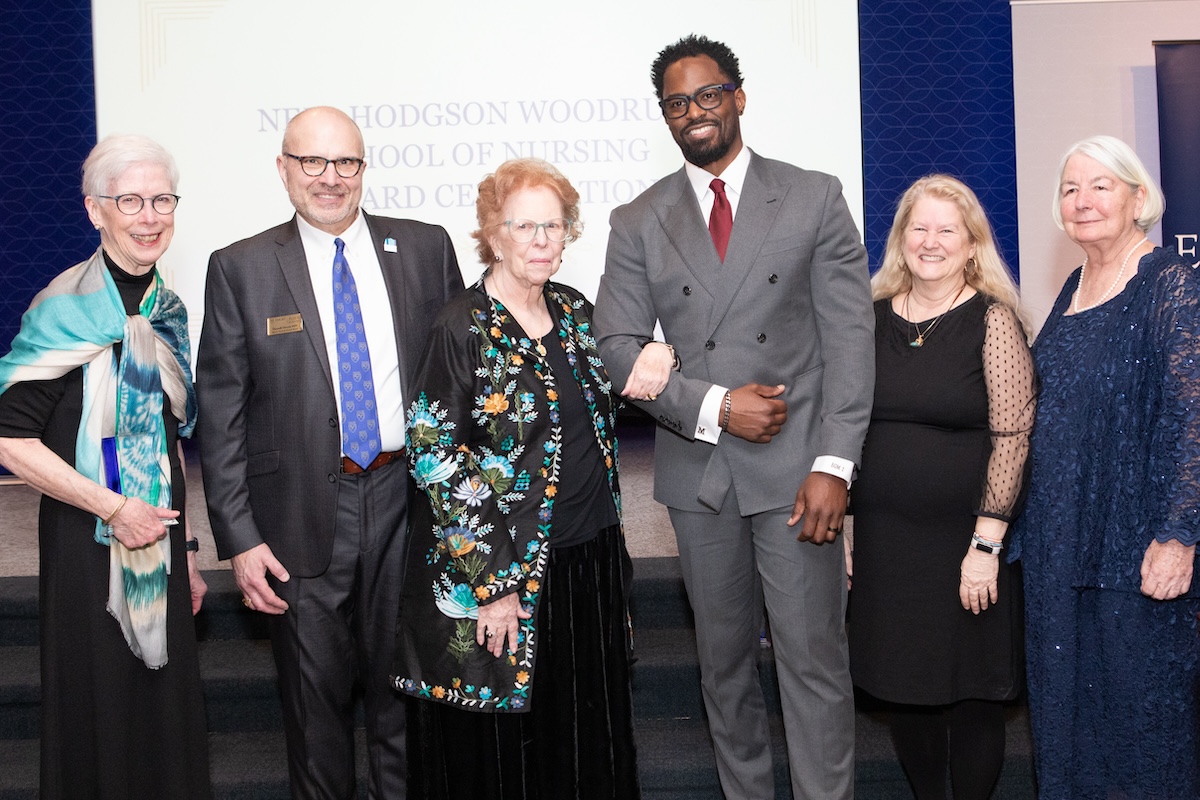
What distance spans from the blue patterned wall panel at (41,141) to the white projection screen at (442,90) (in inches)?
32.3

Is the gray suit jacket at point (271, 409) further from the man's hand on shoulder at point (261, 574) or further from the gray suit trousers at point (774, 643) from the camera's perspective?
the gray suit trousers at point (774, 643)

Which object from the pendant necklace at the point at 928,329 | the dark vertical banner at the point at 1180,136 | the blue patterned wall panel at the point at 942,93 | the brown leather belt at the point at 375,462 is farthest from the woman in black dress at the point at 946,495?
the dark vertical banner at the point at 1180,136

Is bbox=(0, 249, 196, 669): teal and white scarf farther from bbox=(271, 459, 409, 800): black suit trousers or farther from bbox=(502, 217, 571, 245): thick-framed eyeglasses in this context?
bbox=(502, 217, 571, 245): thick-framed eyeglasses

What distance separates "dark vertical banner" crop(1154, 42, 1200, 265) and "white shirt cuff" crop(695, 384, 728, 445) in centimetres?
401

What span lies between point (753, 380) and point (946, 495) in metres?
0.55

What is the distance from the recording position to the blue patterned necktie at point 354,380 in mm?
2297

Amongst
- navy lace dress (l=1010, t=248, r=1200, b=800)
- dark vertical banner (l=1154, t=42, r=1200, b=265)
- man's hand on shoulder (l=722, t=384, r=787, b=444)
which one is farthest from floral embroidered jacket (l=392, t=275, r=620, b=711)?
dark vertical banner (l=1154, t=42, r=1200, b=265)

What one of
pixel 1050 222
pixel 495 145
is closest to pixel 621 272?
pixel 495 145

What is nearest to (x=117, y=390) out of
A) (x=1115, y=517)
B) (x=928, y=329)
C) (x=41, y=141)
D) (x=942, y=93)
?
(x=928, y=329)

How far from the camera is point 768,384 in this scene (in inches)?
87.9

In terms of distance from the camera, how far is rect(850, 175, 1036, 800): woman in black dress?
2.32 m

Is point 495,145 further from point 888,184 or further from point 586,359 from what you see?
point 586,359

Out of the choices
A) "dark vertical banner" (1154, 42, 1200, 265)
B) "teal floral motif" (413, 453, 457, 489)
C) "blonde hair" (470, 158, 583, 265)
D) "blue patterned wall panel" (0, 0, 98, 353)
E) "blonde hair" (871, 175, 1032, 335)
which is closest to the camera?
"teal floral motif" (413, 453, 457, 489)

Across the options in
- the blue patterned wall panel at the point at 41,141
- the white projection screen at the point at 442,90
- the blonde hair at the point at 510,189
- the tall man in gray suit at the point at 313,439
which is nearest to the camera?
the blonde hair at the point at 510,189
